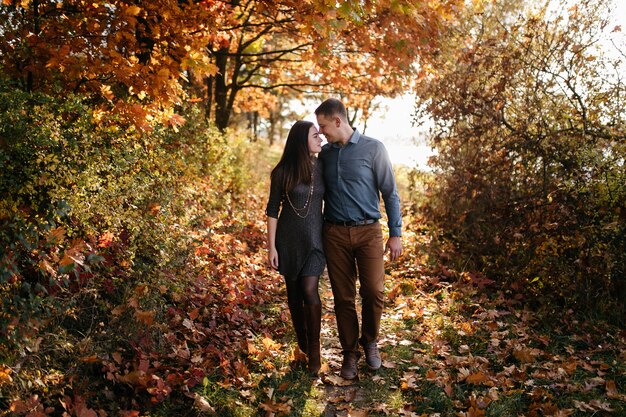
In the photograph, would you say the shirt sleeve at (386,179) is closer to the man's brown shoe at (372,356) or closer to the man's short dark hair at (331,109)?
the man's short dark hair at (331,109)

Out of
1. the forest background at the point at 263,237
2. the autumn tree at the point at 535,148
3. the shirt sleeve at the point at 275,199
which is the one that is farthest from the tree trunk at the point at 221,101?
the shirt sleeve at the point at 275,199

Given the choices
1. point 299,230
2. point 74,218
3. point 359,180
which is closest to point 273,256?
point 299,230

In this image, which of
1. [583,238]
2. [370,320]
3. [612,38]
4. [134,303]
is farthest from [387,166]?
[612,38]

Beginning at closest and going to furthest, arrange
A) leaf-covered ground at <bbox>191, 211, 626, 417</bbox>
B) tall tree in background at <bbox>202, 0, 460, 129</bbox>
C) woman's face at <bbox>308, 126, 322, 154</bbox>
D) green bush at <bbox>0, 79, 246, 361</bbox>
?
1. green bush at <bbox>0, 79, 246, 361</bbox>
2. leaf-covered ground at <bbox>191, 211, 626, 417</bbox>
3. woman's face at <bbox>308, 126, 322, 154</bbox>
4. tall tree in background at <bbox>202, 0, 460, 129</bbox>

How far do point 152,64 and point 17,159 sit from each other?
2.02m

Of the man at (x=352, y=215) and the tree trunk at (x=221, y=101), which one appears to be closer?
the man at (x=352, y=215)

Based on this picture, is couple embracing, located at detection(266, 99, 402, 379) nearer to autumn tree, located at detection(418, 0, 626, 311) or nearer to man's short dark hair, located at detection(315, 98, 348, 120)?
man's short dark hair, located at detection(315, 98, 348, 120)

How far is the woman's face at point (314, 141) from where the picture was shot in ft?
15.3

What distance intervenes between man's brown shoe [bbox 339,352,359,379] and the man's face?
2.02 m

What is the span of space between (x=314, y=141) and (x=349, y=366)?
2118 mm

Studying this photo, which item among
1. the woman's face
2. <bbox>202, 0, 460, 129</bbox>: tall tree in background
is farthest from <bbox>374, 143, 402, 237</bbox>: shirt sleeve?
<bbox>202, 0, 460, 129</bbox>: tall tree in background

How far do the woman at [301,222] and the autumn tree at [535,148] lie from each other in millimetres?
3425

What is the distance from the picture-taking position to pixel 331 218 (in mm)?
4914

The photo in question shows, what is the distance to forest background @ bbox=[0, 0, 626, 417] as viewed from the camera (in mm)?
4133
